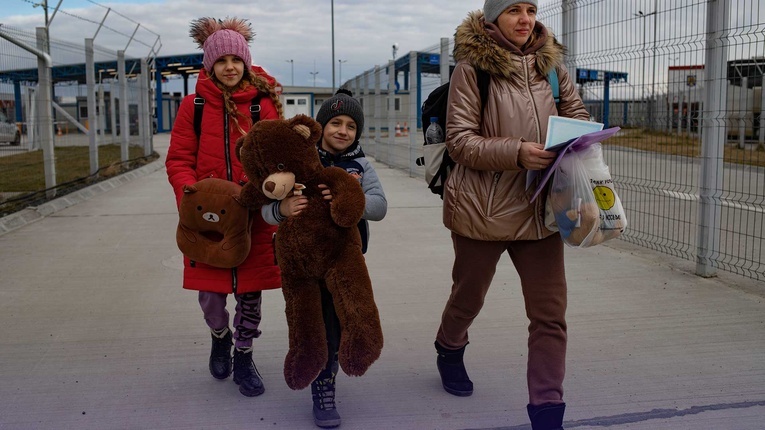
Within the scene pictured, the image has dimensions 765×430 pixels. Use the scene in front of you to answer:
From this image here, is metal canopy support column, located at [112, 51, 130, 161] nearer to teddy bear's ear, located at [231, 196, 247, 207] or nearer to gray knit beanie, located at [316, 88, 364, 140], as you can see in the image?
teddy bear's ear, located at [231, 196, 247, 207]

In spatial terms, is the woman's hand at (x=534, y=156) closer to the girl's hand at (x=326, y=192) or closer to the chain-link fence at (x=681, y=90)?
the girl's hand at (x=326, y=192)

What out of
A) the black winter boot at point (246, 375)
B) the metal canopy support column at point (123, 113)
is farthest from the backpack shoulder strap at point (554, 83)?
the metal canopy support column at point (123, 113)

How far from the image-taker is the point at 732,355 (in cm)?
399

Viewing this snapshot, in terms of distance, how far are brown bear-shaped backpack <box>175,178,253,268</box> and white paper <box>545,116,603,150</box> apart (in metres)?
1.38

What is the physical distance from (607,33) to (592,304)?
268 cm

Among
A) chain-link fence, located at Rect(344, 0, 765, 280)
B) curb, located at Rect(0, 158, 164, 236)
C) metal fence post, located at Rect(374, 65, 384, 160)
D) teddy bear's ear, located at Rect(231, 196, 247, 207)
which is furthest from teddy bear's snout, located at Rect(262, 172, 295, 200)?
metal fence post, located at Rect(374, 65, 384, 160)

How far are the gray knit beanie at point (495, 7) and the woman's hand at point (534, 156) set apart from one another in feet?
2.05

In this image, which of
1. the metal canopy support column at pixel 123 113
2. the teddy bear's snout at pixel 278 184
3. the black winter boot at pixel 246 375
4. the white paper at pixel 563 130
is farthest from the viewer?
the metal canopy support column at pixel 123 113

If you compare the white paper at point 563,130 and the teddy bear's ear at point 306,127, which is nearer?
the white paper at point 563,130

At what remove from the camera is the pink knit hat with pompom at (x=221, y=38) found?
3.46m

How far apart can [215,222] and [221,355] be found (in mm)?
811

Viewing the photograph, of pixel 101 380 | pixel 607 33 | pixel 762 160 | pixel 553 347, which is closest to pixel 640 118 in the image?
pixel 607 33

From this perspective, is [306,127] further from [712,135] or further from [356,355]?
[712,135]

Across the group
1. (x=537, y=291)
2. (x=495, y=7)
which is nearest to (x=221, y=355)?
(x=537, y=291)
